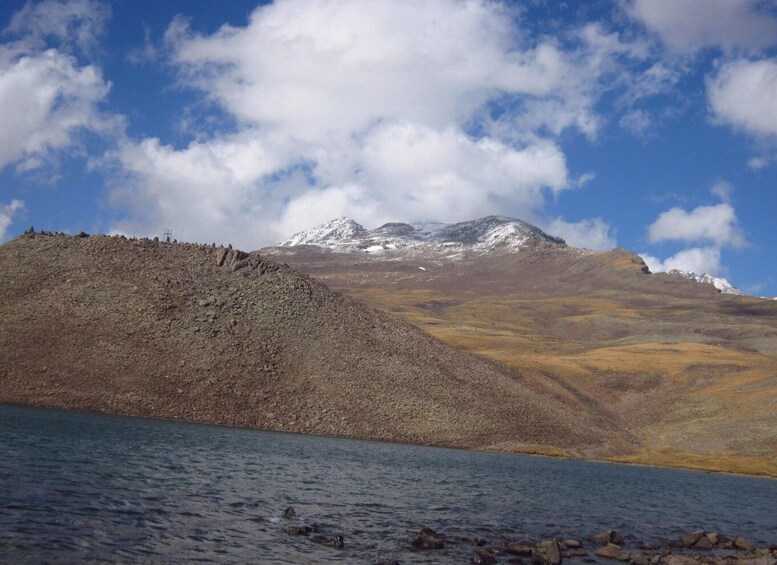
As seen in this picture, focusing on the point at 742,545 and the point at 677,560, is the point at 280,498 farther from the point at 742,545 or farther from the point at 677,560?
the point at 742,545

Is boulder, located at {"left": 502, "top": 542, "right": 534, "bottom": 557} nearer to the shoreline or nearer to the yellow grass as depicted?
the shoreline

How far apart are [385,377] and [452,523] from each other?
46901 mm

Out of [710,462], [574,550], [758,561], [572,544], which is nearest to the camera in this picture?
[758,561]

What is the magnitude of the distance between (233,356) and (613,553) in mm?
53474

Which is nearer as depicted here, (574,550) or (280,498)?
(574,550)

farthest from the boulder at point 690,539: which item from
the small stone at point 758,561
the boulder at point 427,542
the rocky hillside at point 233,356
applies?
the rocky hillside at point 233,356

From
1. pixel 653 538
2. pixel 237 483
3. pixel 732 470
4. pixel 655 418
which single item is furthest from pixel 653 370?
pixel 237 483

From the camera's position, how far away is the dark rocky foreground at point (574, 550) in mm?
29156

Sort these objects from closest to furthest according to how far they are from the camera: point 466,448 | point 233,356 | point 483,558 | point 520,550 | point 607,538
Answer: point 483,558 < point 520,550 < point 607,538 < point 233,356 < point 466,448

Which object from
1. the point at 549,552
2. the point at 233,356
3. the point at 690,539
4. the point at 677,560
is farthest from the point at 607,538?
the point at 233,356

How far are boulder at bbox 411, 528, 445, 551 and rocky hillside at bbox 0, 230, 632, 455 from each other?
4406cm

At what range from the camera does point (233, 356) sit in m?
78.1

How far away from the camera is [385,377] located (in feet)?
272

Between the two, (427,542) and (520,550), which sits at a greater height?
(427,542)
